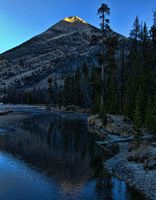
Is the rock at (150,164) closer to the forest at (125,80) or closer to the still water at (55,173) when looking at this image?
the still water at (55,173)

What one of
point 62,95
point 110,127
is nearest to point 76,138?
point 110,127

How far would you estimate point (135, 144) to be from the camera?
1177 inches

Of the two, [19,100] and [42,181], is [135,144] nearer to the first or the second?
[42,181]

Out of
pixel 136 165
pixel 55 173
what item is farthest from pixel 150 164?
pixel 55 173

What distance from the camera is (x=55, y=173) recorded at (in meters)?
24.2

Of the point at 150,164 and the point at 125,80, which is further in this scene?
the point at 125,80

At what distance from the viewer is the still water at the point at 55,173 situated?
19.3 meters

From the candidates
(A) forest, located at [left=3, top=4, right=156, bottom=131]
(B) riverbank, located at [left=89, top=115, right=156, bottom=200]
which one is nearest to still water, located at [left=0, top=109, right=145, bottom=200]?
(B) riverbank, located at [left=89, top=115, right=156, bottom=200]

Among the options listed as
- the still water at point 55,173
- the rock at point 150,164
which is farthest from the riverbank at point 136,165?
the still water at point 55,173

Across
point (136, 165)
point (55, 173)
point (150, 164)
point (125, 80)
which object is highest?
point (125, 80)

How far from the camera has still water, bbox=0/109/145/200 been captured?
1934 centimetres

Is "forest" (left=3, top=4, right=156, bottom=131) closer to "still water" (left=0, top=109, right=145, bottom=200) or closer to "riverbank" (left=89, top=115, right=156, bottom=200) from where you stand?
"riverbank" (left=89, top=115, right=156, bottom=200)

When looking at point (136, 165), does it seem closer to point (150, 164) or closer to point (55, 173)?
point (150, 164)

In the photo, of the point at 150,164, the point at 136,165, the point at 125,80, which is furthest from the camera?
the point at 125,80
